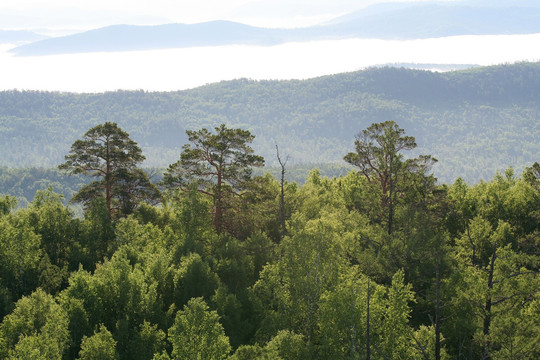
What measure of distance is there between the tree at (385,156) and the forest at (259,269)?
205mm

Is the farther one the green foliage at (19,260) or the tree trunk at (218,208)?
the tree trunk at (218,208)

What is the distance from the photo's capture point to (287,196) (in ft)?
171

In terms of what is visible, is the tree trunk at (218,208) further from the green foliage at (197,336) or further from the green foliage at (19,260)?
the green foliage at (197,336)

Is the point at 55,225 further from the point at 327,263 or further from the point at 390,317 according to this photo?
the point at 390,317

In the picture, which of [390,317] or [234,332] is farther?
[234,332]

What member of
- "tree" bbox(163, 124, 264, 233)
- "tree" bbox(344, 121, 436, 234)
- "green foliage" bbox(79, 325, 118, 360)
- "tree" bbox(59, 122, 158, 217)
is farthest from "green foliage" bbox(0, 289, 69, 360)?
"tree" bbox(344, 121, 436, 234)

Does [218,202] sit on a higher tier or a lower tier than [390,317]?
higher

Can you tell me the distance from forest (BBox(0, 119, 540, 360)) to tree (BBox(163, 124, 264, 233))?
155mm

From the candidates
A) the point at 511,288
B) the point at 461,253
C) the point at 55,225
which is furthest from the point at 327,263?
the point at 55,225

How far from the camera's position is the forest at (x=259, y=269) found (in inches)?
1103

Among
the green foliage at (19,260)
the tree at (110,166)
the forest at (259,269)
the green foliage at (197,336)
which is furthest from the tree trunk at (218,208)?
the green foliage at (197,336)

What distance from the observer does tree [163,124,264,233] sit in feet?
158

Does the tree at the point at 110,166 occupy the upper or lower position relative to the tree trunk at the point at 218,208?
upper

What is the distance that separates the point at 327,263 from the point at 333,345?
6.07 metres
